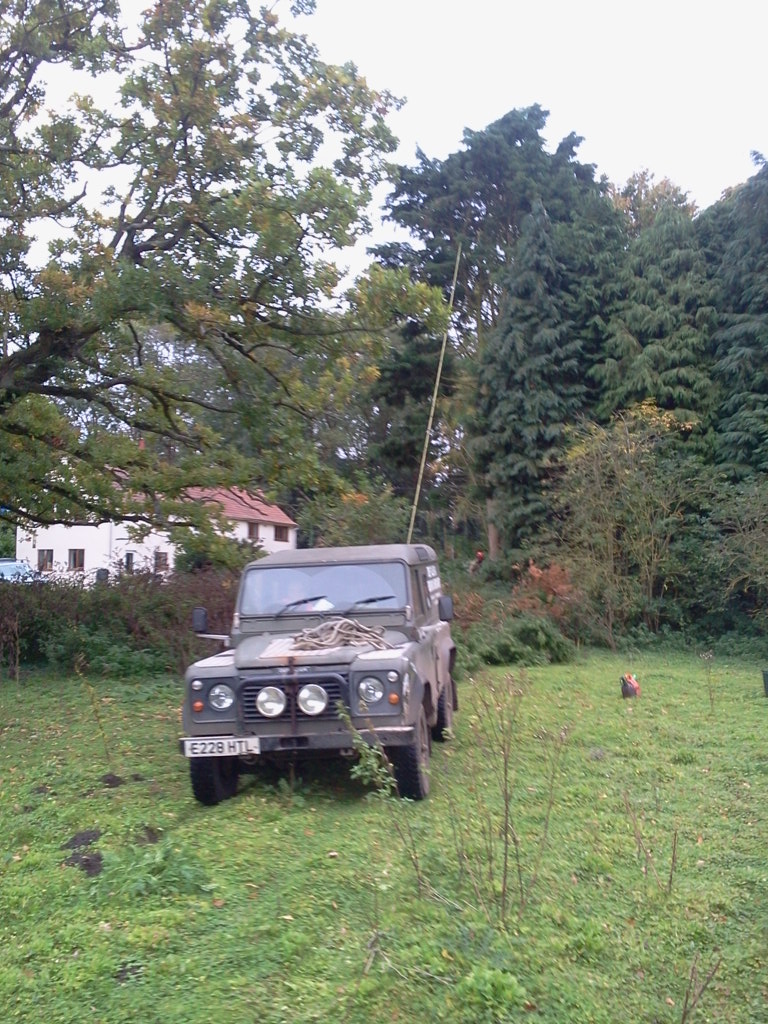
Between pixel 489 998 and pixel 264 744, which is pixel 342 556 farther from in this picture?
pixel 489 998

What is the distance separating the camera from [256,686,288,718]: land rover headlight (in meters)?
6.56

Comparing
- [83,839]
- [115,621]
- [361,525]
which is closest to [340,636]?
[83,839]

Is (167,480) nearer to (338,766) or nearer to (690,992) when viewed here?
(338,766)

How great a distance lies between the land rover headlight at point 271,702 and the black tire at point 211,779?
520mm

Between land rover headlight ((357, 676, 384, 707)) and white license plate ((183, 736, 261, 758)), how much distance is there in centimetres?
76

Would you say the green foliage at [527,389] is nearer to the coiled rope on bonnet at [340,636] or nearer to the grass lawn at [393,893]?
the grass lawn at [393,893]

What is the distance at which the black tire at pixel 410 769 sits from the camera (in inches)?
257

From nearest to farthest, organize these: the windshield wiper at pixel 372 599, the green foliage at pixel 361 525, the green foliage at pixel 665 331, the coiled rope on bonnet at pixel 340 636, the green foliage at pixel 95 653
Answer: the coiled rope on bonnet at pixel 340 636 → the windshield wiper at pixel 372 599 → the green foliage at pixel 95 653 → the green foliage at pixel 361 525 → the green foliage at pixel 665 331

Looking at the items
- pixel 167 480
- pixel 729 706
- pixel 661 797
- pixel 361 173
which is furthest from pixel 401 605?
pixel 361 173

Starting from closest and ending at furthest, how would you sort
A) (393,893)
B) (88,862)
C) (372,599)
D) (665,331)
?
(393,893)
(88,862)
(372,599)
(665,331)

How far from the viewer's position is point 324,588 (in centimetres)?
821

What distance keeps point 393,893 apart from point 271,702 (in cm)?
200

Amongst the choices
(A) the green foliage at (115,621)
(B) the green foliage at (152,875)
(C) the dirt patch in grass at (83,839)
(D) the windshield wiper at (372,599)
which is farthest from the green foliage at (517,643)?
(B) the green foliage at (152,875)

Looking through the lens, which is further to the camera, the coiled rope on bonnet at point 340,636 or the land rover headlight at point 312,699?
the coiled rope on bonnet at point 340,636
